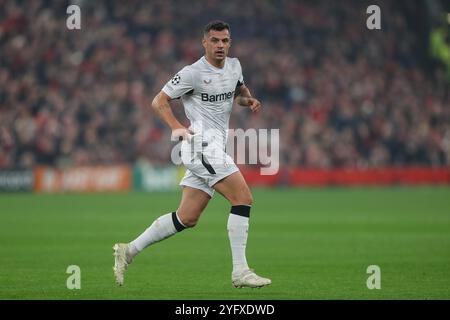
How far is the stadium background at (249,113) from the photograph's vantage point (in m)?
24.8

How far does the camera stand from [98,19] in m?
34.1

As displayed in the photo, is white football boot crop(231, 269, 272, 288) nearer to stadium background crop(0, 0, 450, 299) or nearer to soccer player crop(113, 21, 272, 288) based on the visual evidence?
soccer player crop(113, 21, 272, 288)

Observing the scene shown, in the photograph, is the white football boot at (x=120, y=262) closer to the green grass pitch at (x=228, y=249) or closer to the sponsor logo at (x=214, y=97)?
the green grass pitch at (x=228, y=249)

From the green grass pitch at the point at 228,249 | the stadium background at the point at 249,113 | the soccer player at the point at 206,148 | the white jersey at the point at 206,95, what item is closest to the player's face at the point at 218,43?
the soccer player at the point at 206,148

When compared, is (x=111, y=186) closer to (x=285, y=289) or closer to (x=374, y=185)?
(x=374, y=185)

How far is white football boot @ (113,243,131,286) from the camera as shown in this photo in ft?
33.1

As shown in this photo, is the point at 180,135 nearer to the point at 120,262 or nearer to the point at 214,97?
the point at 214,97

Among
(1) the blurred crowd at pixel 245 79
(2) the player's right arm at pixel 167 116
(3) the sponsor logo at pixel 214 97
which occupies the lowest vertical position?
(2) the player's right arm at pixel 167 116

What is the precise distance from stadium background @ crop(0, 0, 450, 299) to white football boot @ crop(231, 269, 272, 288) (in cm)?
904

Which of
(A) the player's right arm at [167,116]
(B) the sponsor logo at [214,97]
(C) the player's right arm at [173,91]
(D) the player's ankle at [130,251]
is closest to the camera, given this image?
(A) the player's right arm at [167,116]

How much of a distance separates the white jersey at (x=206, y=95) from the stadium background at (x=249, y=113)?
28.3ft

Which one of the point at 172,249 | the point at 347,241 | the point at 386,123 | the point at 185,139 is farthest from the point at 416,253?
the point at 386,123

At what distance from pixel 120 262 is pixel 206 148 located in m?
1.44

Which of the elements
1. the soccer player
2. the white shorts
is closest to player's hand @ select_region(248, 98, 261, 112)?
the soccer player
